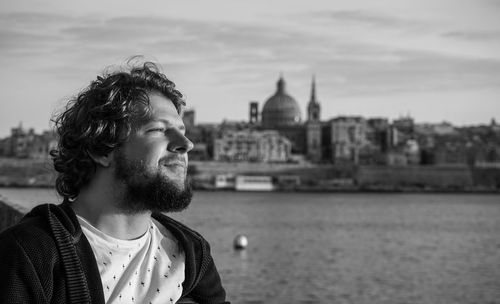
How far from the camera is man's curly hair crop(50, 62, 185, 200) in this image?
1.54 metres

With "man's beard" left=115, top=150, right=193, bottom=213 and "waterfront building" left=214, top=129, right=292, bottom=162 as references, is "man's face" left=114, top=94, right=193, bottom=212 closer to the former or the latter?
"man's beard" left=115, top=150, right=193, bottom=213

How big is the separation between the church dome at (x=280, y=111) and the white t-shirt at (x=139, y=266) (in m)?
90.3

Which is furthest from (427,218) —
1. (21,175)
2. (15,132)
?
(15,132)

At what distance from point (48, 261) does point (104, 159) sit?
0.21 meters

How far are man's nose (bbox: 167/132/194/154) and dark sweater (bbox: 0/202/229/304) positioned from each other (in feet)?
0.60

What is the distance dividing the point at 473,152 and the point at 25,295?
80.3 m

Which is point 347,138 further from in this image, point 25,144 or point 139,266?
point 139,266

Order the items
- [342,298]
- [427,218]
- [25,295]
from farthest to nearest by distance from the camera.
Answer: [427,218], [342,298], [25,295]

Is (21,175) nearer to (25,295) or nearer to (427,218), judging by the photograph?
(427,218)

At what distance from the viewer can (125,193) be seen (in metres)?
1.54

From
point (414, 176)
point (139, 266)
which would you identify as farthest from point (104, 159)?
Result: point (414, 176)

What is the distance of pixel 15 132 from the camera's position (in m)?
87.9

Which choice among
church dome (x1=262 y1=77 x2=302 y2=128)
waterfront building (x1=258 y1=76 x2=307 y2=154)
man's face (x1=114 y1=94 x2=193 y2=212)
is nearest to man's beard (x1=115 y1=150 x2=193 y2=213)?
man's face (x1=114 y1=94 x2=193 y2=212)

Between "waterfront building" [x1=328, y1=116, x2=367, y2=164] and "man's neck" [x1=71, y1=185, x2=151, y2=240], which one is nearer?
"man's neck" [x1=71, y1=185, x2=151, y2=240]
